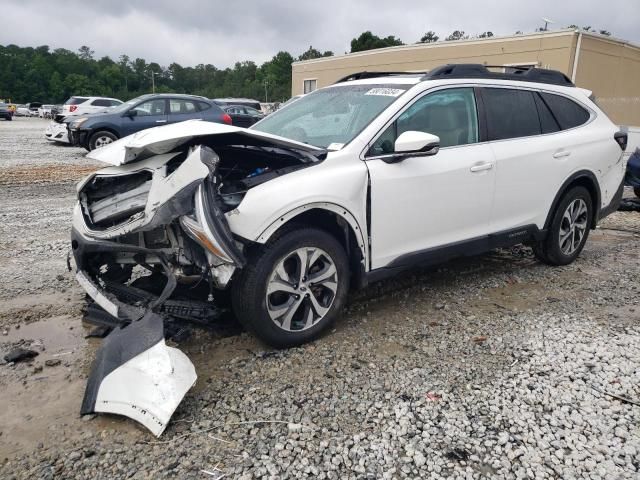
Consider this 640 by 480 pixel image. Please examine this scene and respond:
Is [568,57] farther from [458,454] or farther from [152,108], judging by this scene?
[458,454]

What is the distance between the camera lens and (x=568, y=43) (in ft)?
57.6

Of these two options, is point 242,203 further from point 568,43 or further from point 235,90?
point 235,90

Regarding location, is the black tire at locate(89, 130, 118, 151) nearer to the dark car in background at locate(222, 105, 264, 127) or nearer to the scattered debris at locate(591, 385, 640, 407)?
the dark car in background at locate(222, 105, 264, 127)

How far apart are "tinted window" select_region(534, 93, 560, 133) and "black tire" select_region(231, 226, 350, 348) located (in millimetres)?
2580

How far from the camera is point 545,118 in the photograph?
478cm

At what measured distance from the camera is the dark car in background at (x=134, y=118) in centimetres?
1301

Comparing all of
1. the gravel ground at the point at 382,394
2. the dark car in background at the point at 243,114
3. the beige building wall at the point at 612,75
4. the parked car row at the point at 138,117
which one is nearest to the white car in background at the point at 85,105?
the dark car in background at the point at 243,114

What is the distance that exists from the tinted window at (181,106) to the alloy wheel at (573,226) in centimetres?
1097

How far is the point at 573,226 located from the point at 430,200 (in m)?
2.24

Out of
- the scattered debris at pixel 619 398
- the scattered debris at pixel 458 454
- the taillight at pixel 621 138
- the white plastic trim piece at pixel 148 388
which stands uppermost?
the taillight at pixel 621 138

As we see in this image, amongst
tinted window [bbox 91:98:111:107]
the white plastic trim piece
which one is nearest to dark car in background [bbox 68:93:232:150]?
tinted window [bbox 91:98:111:107]

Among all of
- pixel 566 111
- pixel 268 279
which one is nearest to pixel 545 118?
pixel 566 111

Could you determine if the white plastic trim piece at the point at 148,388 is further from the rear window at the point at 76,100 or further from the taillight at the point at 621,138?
the rear window at the point at 76,100

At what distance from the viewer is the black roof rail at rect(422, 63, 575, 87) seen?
4.08 m
